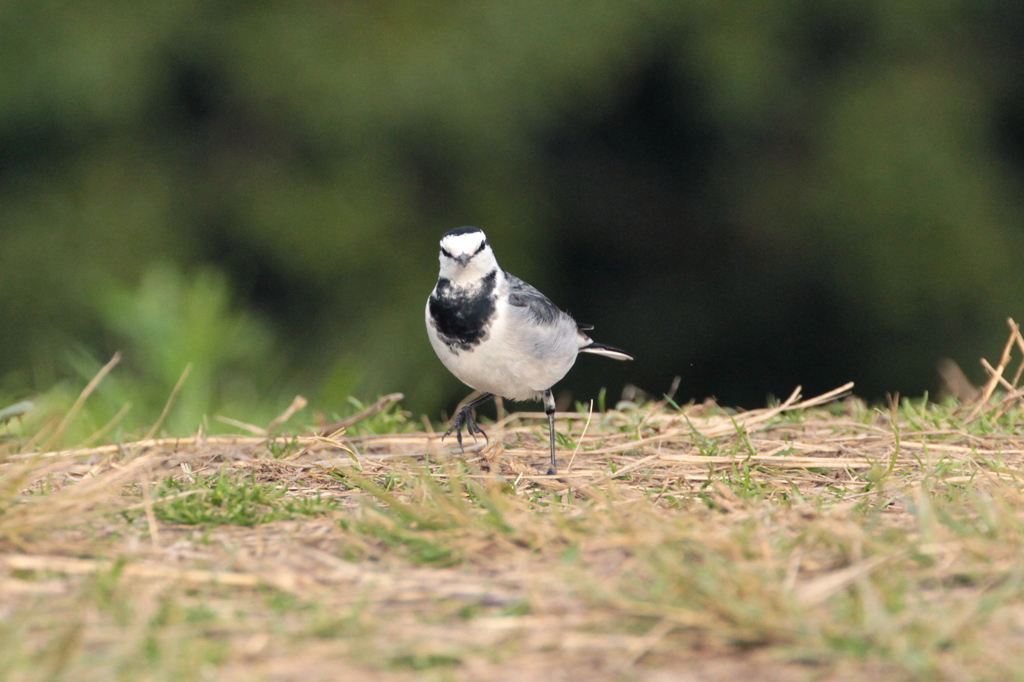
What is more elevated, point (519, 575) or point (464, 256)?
point (464, 256)

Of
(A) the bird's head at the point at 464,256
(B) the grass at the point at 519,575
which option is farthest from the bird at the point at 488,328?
(B) the grass at the point at 519,575

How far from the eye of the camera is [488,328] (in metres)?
3.65

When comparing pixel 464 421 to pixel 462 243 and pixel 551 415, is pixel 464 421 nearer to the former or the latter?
pixel 551 415

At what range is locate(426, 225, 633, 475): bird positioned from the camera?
12.0 ft

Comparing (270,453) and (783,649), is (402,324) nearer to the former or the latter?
(270,453)

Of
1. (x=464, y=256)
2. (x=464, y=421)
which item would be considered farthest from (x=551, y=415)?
(x=464, y=256)

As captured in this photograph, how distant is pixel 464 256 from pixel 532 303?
29cm

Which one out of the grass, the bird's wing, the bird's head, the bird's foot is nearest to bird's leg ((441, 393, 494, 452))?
the bird's foot

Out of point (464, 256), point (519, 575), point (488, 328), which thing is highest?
point (464, 256)

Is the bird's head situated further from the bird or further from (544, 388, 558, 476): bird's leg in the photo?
(544, 388, 558, 476): bird's leg

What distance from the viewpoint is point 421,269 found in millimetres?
9086

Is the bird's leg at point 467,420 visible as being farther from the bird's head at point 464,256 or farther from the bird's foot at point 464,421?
the bird's head at point 464,256

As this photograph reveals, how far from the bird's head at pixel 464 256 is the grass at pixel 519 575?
78 centimetres

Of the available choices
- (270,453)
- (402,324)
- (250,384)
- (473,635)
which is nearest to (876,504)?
(473,635)
